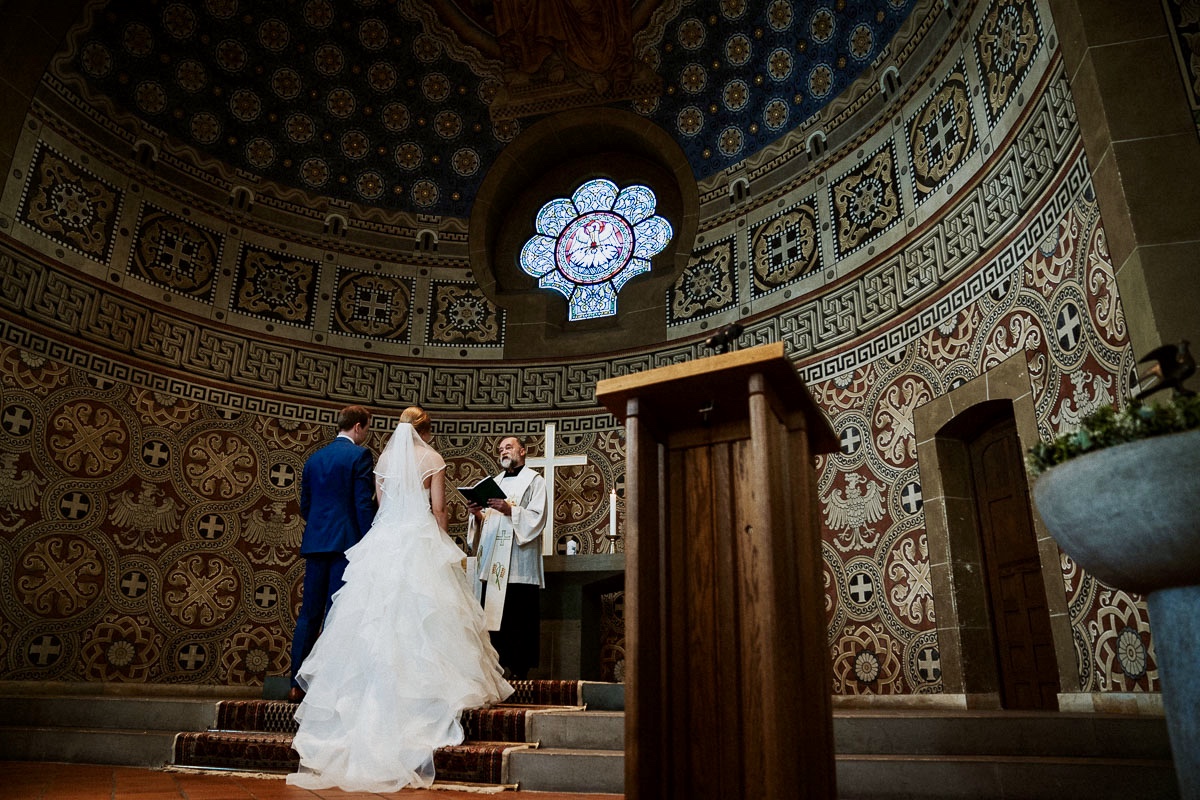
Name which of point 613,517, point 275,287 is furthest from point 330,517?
point 275,287

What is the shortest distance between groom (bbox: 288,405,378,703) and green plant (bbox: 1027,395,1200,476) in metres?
4.08

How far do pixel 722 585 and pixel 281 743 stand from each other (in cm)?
292

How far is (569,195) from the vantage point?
35.6ft

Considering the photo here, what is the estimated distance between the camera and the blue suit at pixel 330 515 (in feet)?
17.6

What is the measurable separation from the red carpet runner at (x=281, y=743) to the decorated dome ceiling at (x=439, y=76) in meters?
6.62

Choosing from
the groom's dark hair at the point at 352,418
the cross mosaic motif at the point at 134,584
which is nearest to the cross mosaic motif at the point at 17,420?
the cross mosaic motif at the point at 134,584

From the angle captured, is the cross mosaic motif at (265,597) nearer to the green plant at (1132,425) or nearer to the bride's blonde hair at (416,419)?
the bride's blonde hair at (416,419)

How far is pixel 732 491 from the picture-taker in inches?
108

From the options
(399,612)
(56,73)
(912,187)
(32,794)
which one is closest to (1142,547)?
(399,612)

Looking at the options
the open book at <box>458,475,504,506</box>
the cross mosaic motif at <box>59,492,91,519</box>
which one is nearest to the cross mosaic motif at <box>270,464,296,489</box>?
the cross mosaic motif at <box>59,492,91,519</box>

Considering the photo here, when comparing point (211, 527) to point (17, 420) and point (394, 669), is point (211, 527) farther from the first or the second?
point (394, 669)

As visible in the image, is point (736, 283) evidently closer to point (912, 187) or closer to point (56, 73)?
point (912, 187)

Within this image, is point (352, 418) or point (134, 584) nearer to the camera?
point (352, 418)

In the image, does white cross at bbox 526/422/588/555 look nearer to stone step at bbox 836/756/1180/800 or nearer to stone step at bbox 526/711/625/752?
stone step at bbox 526/711/625/752
